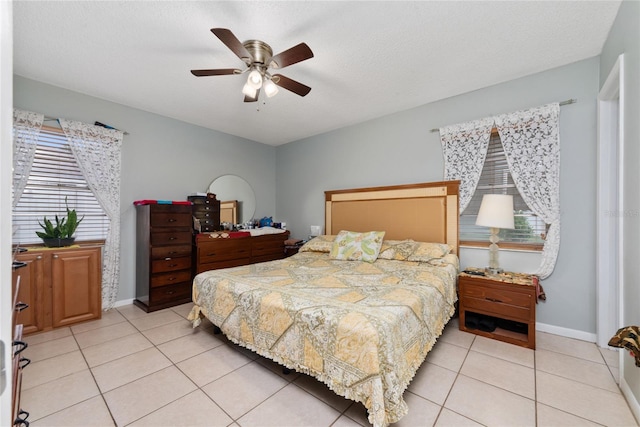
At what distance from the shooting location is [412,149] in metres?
3.54

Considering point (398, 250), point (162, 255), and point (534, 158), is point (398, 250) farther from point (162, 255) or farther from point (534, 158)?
point (162, 255)

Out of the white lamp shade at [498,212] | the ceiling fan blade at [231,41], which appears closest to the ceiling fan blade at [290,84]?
the ceiling fan blade at [231,41]

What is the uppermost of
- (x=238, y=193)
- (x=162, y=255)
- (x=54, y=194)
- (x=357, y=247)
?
(x=238, y=193)

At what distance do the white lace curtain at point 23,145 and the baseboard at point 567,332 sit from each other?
554 centimetres

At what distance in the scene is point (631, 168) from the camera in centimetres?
177

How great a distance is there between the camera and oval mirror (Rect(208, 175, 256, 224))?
174 inches

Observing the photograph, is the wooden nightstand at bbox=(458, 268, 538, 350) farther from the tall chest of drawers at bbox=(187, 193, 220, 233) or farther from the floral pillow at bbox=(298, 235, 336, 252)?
the tall chest of drawers at bbox=(187, 193, 220, 233)

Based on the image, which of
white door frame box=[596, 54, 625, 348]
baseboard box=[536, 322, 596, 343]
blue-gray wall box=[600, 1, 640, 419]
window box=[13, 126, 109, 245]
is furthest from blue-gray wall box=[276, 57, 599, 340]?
window box=[13, 126, 109, 245]

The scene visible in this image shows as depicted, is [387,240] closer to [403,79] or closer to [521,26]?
[403,79]

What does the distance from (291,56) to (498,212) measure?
2.35 meters

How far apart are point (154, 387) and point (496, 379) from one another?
96.5 inches

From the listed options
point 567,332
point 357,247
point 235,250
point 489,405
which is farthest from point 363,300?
point 235,250

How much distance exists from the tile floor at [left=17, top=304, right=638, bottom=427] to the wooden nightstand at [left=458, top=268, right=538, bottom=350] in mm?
146

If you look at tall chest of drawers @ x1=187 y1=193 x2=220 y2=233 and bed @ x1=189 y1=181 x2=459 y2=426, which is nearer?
bed @ x1=189 y1=181 x2=459 y2=426
